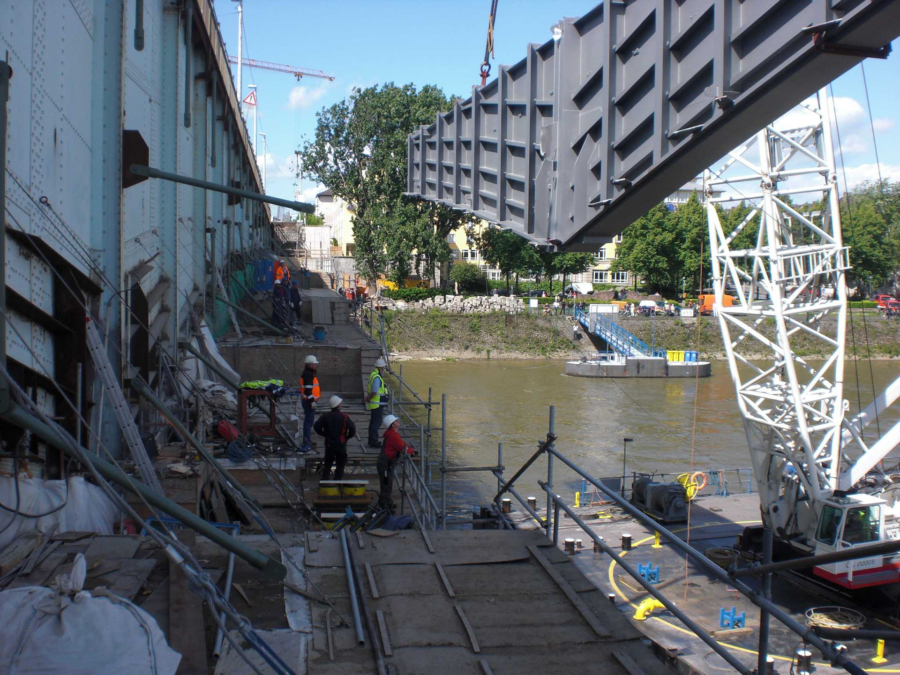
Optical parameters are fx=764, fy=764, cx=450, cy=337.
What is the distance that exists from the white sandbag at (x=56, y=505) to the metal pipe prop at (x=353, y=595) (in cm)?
199

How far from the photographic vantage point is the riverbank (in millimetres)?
50125

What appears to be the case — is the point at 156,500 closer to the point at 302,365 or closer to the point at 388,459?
the point at 388,459

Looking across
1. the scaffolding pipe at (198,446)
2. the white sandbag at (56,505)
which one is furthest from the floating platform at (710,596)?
the white sandbag at (56,505)

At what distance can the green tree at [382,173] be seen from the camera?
156 ft

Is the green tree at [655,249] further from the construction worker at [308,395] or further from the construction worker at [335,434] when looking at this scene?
the construction worker at [335,434]

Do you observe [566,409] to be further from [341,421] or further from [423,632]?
[423,632]

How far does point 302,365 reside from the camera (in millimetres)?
Result: 16562

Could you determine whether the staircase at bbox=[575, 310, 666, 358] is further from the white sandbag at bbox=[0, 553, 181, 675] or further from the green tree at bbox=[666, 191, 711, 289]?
the white sandbag at bbox=[0, 553, 181, 675]

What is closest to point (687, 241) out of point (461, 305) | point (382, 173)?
point (461, 305)

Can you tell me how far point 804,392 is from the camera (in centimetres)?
1555

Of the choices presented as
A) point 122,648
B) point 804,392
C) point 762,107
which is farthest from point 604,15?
point 804,392

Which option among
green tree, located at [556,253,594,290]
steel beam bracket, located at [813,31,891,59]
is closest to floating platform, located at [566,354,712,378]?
green tree, located at [556,253,594,290]

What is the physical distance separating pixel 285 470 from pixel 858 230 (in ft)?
187

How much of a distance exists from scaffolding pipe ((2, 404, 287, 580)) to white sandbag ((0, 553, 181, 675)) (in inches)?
34.1
